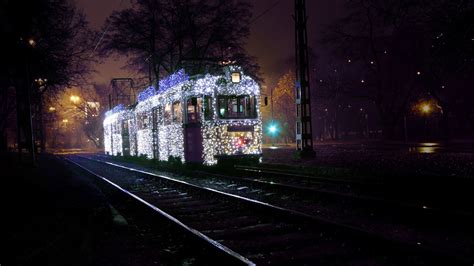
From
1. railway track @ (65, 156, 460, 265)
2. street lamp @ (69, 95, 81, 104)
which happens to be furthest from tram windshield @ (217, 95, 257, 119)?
street lamp @ (69, 95, 81, 104)

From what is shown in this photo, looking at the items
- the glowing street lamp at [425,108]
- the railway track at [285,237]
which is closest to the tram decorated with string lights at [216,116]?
the railway track at [285,237]

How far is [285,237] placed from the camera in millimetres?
6320

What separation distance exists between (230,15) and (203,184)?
71.6ft

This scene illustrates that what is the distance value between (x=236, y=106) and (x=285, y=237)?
1076 centimetres

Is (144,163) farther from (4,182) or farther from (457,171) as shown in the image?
A: (457,171)

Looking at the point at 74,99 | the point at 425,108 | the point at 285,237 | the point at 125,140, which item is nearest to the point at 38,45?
the point at 125,140

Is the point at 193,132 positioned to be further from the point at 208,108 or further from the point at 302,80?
the point at 302,80

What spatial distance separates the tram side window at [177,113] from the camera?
57.0ft

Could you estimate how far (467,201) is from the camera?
8352mm

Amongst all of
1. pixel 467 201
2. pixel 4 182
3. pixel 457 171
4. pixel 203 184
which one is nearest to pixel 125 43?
pixel 4 182

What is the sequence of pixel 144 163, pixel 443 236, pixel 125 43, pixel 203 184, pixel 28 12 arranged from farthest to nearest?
pixel 125 43 < pixel 144 163 < pixel 28 12 < pixel 203 184 < pixel 443 236

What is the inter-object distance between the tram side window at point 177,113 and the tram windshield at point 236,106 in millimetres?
1698

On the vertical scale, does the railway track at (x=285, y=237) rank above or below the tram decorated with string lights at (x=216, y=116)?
below

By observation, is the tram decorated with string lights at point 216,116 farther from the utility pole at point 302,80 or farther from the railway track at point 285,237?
the railway track at point 285,237
